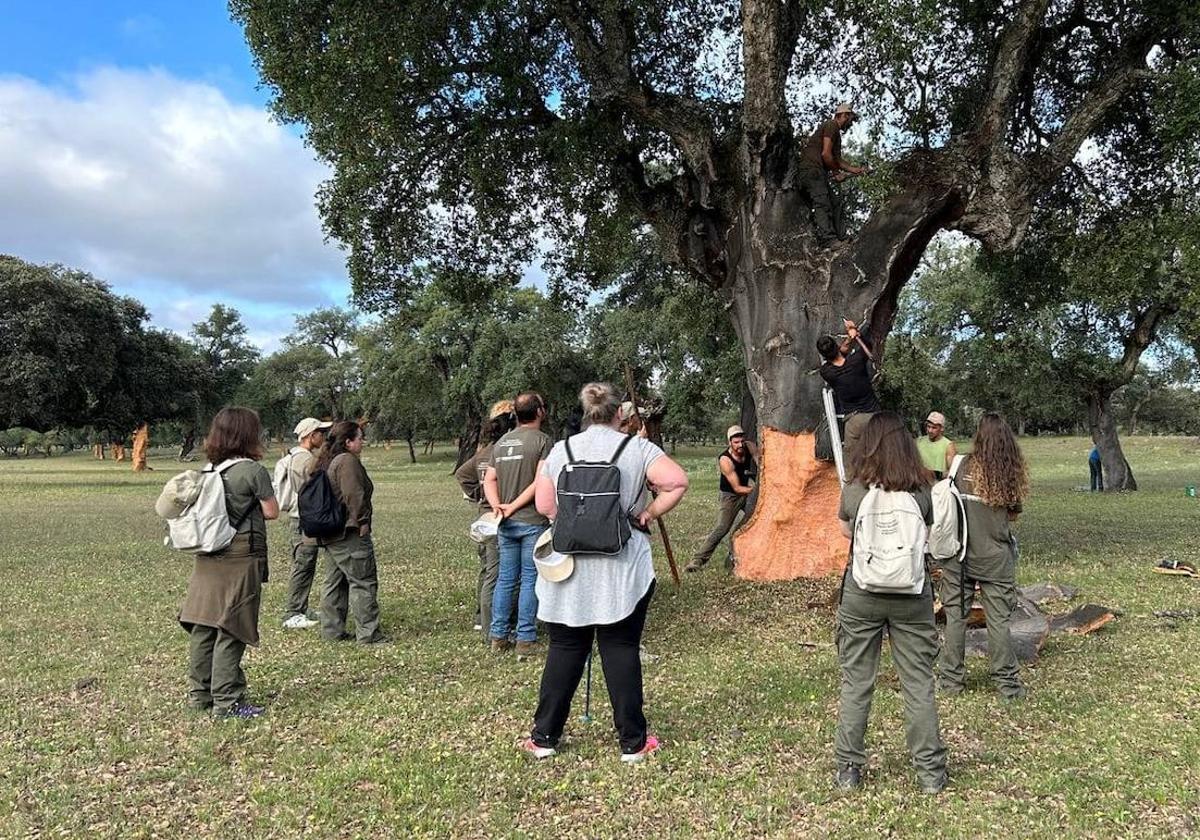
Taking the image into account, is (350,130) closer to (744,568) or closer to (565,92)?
(565,92)

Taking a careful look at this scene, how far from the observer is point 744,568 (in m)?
9.25

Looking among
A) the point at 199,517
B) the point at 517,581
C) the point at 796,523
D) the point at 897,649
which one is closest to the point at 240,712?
the point at 199,517

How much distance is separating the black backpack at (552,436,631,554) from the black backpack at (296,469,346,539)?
10.1ft

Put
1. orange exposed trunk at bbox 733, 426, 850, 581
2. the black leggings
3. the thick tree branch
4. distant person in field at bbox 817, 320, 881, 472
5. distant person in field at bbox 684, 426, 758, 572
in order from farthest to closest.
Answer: distant person in field at bbox 684, 426, 758, 572 → orange exposed trunk at bbox 733, 426, 850, 581 → the thick tree branch → distant person in field at bbox 817, 320, 881, 472 → the black leggings

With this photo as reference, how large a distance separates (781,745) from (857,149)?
19.1 metres

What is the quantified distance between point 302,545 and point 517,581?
7.12 ft

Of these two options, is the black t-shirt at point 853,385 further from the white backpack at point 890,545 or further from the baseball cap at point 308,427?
the baseball cap at point 308,427

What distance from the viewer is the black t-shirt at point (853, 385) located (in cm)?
772

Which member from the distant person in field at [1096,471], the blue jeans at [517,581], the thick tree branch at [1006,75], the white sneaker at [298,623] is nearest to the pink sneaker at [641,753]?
the blue jeans at [517,581]

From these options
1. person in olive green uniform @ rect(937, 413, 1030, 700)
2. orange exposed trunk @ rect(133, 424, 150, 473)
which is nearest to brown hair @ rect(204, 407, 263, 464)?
person in olive green uniform @ rect(937, 413, 1030, 700)

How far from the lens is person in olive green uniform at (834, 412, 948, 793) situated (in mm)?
3834

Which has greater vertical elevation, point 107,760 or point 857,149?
point 857,149

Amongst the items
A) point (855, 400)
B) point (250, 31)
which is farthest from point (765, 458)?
point (250, 31)

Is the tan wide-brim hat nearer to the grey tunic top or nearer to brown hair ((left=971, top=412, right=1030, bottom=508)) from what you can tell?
the grey tunic top
